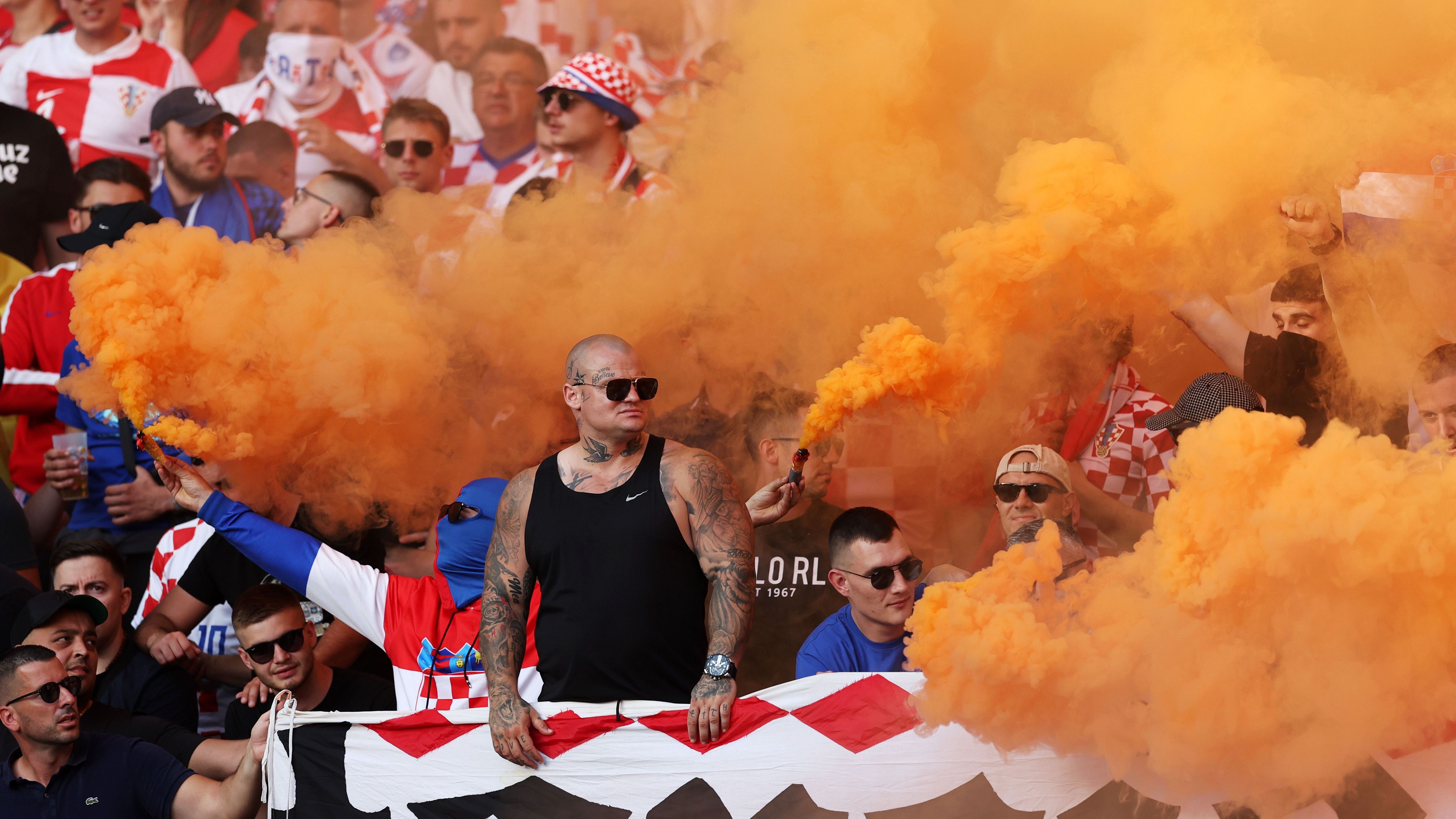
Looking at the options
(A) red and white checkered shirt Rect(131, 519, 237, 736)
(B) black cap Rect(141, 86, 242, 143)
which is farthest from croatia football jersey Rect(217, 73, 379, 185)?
(A) red and white checkered shirt Rect(131, 519, 237, 736)

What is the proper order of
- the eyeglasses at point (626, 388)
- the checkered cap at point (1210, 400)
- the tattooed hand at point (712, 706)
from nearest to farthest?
the tattooed hand at point (712, 706)
the eyeglasses at point (626, 388)
the checkered cap at point (1210, 400)

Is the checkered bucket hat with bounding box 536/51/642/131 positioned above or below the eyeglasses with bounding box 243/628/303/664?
above

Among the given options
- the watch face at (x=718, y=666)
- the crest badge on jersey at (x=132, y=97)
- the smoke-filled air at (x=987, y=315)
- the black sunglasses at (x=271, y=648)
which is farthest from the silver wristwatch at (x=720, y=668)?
the crest badge on jersey at (x=132, y=97)

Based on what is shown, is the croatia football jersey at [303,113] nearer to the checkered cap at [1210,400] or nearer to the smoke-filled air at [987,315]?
the smoke-filled air at [987,315]

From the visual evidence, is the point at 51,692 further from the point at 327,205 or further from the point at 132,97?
the point at 132,97

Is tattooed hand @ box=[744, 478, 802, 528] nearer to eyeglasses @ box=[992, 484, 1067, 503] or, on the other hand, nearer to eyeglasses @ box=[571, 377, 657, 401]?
eyeglasses @ box=[571, 377, 657, 401]

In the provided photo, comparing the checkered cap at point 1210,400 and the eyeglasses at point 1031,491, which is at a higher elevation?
the checkered cap at point 1210,400

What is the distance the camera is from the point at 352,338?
504cm

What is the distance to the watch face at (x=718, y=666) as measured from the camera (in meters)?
3.38

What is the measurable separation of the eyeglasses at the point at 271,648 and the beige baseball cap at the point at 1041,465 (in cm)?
248

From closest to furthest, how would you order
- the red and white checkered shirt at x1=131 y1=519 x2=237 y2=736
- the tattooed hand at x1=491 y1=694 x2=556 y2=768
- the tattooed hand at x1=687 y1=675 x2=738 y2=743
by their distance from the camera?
the tattooed hand at x1=687 y1=675 x2=738 y2=743
the tattooed hand at x1=491 y1=694 x2=556 y2=768
the red and white checkered shirt at x1=131 y1=519 x2=237 y2=736

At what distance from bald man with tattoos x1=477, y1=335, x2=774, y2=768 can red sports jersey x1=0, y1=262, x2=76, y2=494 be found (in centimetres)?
361

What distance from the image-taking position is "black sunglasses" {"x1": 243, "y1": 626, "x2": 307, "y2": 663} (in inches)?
165

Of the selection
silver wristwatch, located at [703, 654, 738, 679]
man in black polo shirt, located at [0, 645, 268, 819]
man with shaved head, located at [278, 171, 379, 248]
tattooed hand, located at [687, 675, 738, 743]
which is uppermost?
man with shaved head, located at [278, 171, 379, 248]
